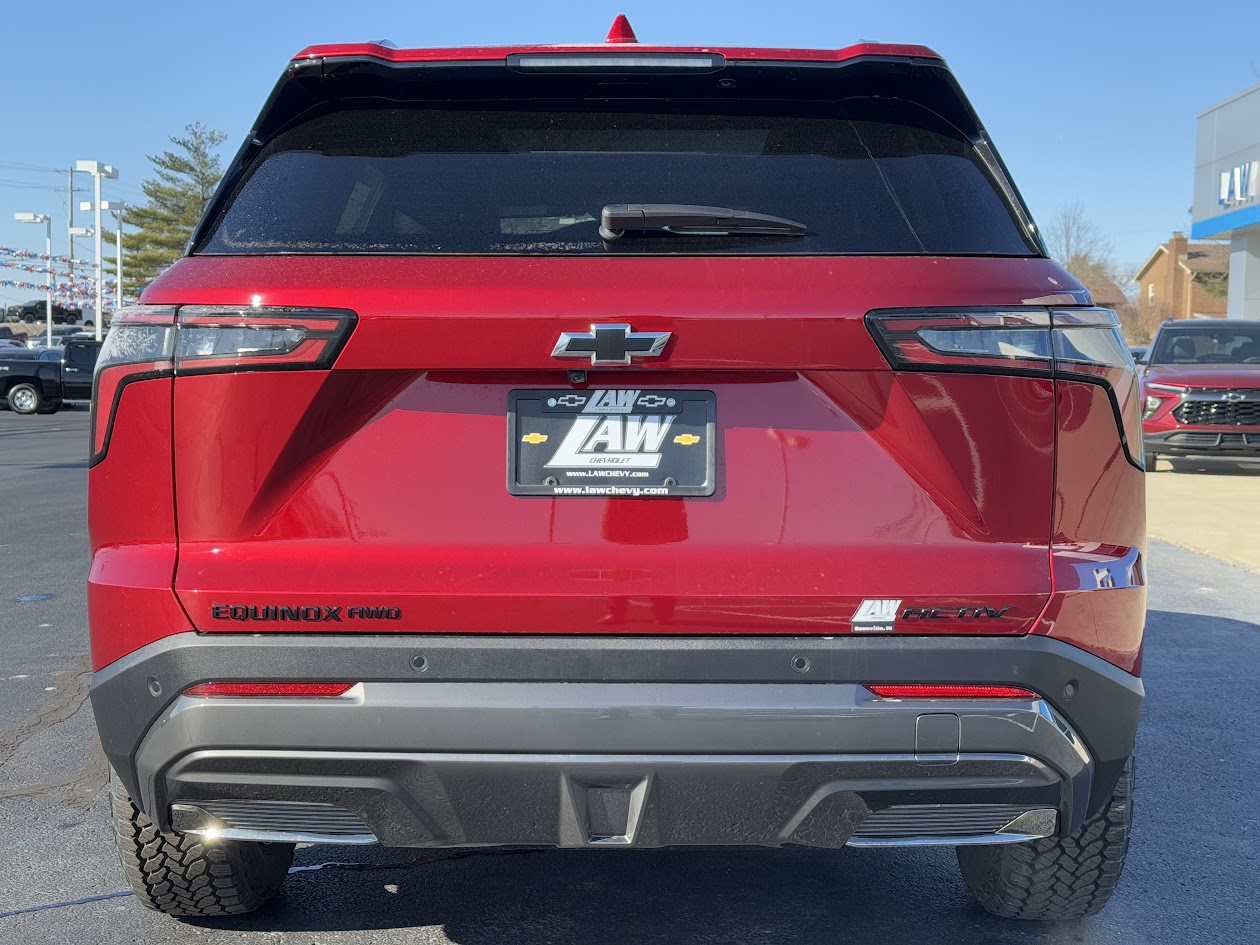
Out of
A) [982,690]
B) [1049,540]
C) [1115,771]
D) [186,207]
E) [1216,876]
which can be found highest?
[186,207]

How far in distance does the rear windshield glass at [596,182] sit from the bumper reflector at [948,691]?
2.57ft

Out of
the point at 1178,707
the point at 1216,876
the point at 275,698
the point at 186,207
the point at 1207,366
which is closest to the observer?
the point at 275,698

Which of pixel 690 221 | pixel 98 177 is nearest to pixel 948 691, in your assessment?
pixel 690 221

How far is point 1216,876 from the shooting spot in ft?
11.4

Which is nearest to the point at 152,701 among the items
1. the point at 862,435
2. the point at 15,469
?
the point at 862,435

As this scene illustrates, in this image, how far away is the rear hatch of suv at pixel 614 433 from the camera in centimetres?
231

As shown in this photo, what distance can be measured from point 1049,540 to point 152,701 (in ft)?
5.35

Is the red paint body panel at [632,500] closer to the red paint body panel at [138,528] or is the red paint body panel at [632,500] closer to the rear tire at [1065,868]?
the red paint body panel at [138,528]

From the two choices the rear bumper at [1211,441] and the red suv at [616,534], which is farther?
the rear bumper at [1211,441]

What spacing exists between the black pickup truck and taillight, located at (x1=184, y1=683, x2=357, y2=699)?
29887mm

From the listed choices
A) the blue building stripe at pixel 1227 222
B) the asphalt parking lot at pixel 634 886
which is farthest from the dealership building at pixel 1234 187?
the asphalt parking lot at pixel 634 886

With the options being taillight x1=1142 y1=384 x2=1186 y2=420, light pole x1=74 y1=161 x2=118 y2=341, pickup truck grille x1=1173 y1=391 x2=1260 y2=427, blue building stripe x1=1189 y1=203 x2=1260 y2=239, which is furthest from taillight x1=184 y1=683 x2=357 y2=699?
light pole x1=74 y1=161 x2=118 y2=341

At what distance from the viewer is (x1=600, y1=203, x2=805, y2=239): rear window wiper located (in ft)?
7.85

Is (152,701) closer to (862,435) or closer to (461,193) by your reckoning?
(461,193)
